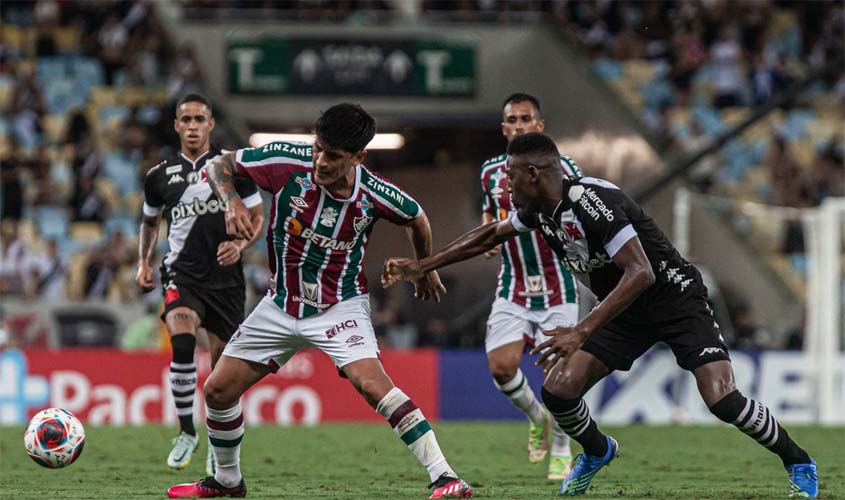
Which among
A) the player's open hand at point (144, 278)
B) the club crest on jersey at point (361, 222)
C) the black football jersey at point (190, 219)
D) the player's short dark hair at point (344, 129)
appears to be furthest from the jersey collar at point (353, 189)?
the player's open hand at point (144, 278)

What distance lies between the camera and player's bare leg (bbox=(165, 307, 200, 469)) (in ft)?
34.6

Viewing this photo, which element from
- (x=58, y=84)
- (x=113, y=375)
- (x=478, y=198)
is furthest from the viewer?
(x=478, y=198)

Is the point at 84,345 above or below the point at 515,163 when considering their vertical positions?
below

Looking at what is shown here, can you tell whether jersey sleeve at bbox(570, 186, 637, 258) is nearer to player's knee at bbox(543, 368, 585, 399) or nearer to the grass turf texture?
player's knee at bbox(543, 368, 585, 399)

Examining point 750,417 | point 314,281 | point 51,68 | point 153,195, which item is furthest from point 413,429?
point 51,68

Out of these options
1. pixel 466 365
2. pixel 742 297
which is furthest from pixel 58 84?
pixel 742 297

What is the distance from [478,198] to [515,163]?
19.8m

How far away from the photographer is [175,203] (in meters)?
10.9

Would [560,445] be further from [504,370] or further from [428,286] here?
[428,286]

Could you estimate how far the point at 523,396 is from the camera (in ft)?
35.3

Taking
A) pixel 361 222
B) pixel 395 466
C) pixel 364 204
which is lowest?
pixel 395 466

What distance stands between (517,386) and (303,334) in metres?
3.08

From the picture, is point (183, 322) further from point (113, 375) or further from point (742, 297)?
point (742, 297)

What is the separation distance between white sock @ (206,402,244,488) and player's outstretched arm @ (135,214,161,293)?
2.68 m
